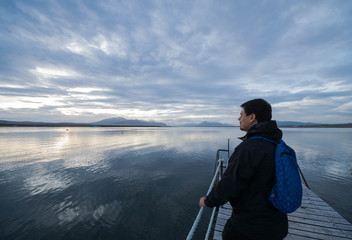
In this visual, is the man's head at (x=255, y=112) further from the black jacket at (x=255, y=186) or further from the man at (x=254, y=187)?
the black jacket at (x=255, y=186)

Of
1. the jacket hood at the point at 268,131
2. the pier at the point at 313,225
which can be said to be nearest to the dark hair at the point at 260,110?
the jacket hood at the point at 268,131

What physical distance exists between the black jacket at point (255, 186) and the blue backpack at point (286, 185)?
8 centimetres

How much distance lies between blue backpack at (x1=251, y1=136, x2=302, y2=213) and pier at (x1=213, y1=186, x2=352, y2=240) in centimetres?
475

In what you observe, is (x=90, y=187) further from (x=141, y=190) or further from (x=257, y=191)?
(x=257, y=191)

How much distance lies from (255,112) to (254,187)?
122 centimetres

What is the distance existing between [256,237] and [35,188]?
15.3 metres

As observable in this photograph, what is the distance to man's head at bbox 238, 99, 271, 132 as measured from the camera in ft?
8.20

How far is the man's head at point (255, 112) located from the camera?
250 cm

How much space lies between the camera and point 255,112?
99.8 inches

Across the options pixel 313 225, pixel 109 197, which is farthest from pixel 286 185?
pixel 109 197

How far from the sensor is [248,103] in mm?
2711

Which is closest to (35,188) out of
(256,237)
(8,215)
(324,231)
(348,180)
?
(8,215)

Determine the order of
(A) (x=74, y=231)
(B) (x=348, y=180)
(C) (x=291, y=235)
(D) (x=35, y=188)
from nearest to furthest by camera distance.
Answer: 1. (C) (x=291, y=235)
2. (A) (x=74, y=231)
3. (D) (x=35, y=188)
4. (B) (x=348, y=180)

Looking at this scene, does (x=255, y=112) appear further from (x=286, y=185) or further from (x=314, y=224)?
(x=314, y=224)
